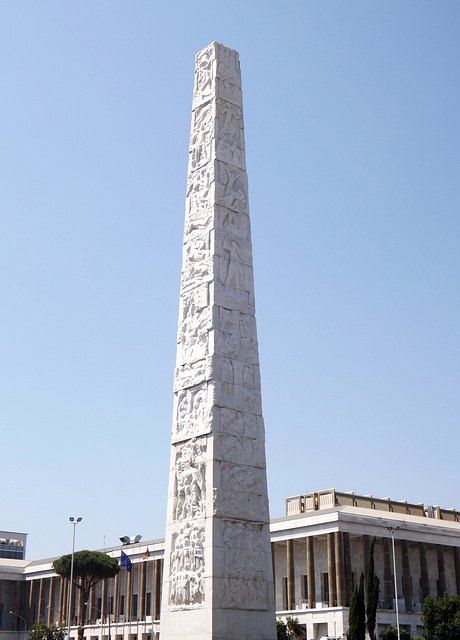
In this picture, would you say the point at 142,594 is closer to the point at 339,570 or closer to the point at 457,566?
the point at 339,570

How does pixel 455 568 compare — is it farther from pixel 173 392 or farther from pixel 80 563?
pixel 173 392

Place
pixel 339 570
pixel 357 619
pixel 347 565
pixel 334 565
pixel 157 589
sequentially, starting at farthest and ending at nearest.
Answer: pixel 157 589 < pixel 334 565 < pixel 347 565 < pixel 339 570 < pixel 357 619

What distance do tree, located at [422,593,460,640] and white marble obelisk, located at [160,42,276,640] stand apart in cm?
2470

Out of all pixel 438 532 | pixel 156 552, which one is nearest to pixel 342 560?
pixel 438 532

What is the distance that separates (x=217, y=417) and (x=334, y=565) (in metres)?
31.6

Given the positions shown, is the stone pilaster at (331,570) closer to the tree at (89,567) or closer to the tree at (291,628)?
the tree at (291,628)

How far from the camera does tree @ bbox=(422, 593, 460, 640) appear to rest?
41438 millimetres

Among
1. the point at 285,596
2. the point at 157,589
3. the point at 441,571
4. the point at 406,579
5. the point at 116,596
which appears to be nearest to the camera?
the point at 406,579

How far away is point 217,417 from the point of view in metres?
20.6

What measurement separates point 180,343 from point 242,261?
2795mm

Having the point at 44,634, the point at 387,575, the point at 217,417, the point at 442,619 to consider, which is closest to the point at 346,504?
the point at 387,575

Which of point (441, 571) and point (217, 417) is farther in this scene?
point (441, 571)

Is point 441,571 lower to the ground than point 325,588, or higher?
higher

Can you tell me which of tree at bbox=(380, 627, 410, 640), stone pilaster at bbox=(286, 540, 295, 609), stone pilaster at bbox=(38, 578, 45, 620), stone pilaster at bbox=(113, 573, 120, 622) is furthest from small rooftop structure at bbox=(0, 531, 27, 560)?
tree at bbox=(380, 627, 410, 640)
